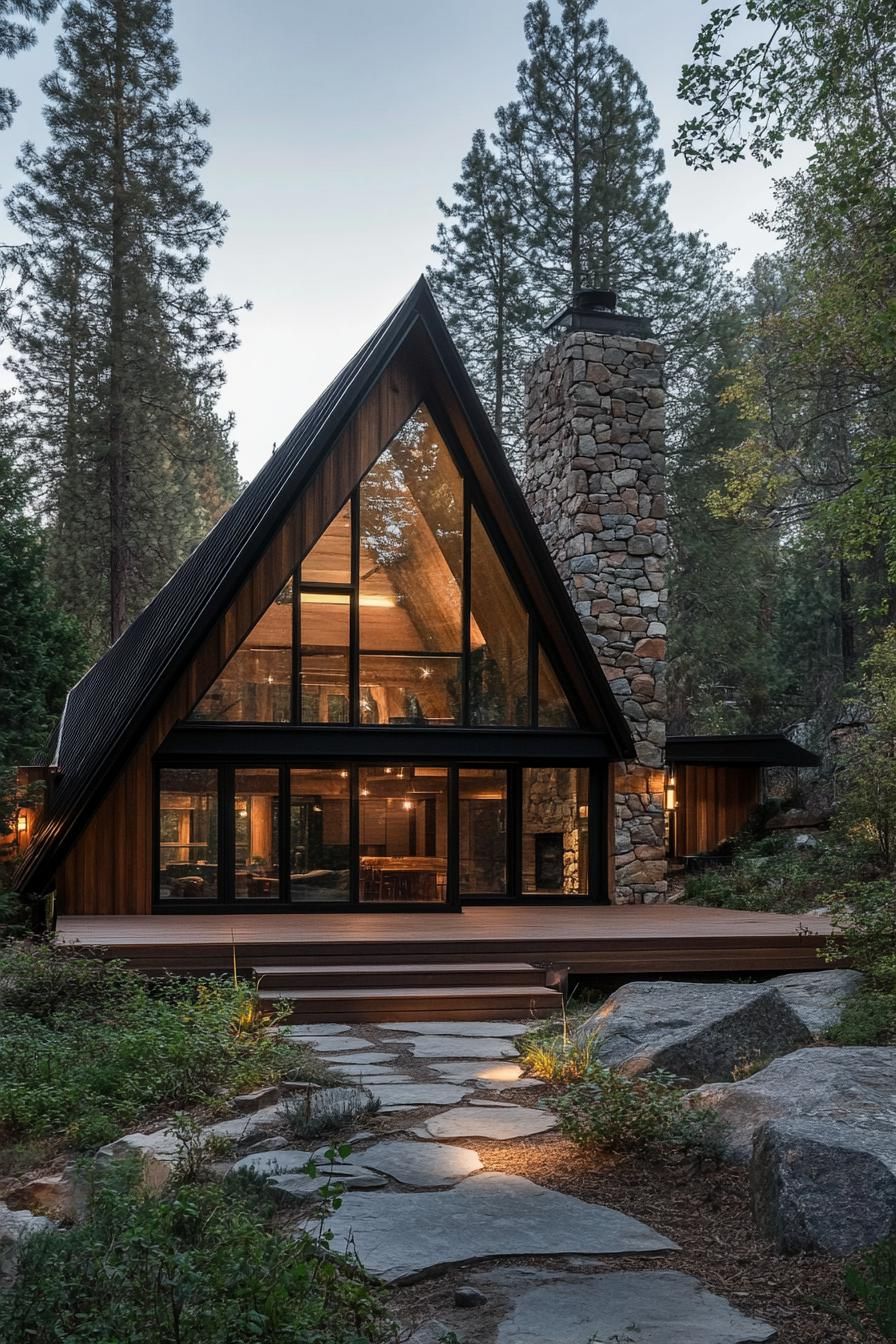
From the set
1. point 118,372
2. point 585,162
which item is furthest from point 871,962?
point 118,372

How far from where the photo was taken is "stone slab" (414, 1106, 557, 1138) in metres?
5.21

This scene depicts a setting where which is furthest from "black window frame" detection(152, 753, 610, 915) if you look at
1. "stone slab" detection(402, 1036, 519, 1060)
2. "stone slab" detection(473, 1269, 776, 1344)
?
"stone slab" detection(473, 1269, 776, 1344)

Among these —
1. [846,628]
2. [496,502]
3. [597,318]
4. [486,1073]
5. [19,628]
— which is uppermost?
[597,318]

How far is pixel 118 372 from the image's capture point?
2298 centimetres

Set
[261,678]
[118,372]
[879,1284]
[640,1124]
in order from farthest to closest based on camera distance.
Result: 1. [118,372]
2. [261,678]
3. [640,1124]
4. [879,1284]

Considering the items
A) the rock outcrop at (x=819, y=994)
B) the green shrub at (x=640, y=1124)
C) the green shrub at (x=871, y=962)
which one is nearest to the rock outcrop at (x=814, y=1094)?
the green shrub at (x=640, y=1124)

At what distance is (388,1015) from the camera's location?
8.49 metres

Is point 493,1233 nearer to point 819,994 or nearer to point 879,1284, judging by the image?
point 879,1284

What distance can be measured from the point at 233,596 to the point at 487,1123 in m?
7.28

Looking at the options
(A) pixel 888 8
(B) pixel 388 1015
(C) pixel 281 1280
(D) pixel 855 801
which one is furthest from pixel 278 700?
(C) pixel 281 1280

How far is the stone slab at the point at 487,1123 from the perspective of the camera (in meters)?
5.21

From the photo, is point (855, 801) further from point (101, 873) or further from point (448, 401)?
point (101, 873)

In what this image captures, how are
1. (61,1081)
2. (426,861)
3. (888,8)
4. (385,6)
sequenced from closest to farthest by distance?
1. (61,1081)
2. (888,8)
3. (426,861)
4. (385,6)

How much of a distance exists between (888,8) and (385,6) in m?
13.2
